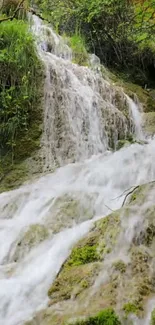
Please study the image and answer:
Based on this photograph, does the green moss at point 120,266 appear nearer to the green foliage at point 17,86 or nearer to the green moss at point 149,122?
the green foliage at point 17,86

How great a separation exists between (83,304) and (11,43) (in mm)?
5073

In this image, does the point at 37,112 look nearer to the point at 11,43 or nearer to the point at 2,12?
the point at 11,43

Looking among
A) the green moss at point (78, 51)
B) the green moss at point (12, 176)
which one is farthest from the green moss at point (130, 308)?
the green moss at point (78, 51)

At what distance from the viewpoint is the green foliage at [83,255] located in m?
3.21

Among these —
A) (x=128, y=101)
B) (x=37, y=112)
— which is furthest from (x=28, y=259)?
(x=128, y=101)

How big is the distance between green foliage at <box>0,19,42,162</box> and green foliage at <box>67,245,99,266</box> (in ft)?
10.5

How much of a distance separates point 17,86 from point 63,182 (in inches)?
79.5

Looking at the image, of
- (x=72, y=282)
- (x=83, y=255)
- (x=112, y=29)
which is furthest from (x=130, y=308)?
(x=112, y=29)

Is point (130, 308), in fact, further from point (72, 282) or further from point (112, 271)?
point (72, 282)

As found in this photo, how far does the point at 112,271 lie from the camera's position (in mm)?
2914

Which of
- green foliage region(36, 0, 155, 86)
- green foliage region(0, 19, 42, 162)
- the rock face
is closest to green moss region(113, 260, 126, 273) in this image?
the rock face

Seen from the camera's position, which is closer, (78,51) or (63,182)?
(63,182)

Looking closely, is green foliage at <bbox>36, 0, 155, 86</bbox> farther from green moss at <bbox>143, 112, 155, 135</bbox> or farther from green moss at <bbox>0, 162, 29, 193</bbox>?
green moss at <bbox>0, 162, 29, 193</bbox>

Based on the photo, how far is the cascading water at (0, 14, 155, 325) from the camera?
325 centimetres
